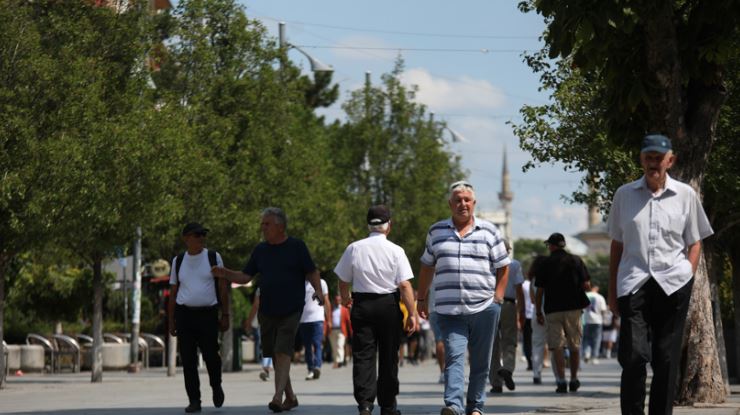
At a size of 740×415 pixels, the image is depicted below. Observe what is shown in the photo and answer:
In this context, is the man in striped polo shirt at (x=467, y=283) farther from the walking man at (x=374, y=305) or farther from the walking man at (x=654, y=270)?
the walking man at (x=654, y=270)

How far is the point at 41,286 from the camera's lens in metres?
44.8

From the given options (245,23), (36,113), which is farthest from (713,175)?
(245,23)

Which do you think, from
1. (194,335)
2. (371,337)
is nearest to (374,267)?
(371,337)

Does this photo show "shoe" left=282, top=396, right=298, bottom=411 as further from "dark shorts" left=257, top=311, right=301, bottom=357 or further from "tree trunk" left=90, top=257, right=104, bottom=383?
"tree trunk" left=90, top=257, right=104, bottom=383

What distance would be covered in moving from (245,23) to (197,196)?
4877mm

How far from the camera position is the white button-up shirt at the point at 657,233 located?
9.47 m

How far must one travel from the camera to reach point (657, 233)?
374 inches

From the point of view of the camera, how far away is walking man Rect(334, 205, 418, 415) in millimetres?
13141

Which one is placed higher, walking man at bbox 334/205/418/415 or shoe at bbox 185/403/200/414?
walking man at bbox 334/205/418/415

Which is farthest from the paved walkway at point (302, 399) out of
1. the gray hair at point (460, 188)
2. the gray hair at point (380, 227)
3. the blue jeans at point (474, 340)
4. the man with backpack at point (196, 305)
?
the gray hair at point (460, 188)

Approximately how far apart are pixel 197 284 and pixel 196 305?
0.65ft

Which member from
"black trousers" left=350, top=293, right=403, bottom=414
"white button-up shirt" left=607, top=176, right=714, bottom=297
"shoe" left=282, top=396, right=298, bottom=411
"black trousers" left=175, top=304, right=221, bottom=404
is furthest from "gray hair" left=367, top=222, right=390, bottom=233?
"white button-up shirt" left=607, top=176, right=714, bottom=297

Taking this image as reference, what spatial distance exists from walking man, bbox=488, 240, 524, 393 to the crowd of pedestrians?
0.17ft

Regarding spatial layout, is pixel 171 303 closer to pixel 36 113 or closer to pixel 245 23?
pixel 36 113
